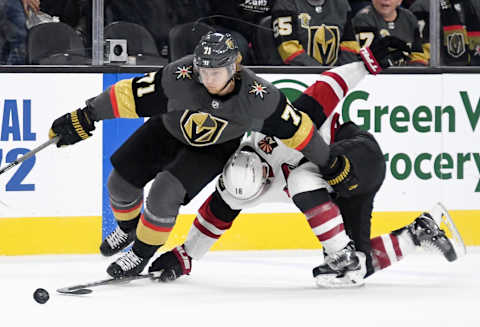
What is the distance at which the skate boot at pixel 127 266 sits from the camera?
3268mm

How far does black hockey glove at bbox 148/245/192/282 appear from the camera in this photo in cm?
344

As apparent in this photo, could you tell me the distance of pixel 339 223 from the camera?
321cm

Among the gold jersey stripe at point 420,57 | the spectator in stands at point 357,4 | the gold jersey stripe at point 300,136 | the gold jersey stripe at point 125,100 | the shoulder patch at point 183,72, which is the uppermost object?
the spectator in stands at point 357,4

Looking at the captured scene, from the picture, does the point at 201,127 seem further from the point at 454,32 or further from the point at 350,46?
the point at 454,32

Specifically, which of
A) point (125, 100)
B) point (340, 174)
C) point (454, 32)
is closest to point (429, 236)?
point (340, 174)

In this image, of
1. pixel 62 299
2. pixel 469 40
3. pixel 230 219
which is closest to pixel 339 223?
pixel 230 219

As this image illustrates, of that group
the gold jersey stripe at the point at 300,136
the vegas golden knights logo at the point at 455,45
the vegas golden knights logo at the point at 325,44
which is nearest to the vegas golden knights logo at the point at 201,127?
the gold jersey stripe at the point at 300,136

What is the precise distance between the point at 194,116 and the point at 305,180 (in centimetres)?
47

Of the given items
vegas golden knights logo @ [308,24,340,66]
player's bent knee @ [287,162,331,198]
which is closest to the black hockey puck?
player's bent knee @ [287,162,331,198]

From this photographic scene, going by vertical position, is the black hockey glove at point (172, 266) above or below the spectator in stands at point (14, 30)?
below

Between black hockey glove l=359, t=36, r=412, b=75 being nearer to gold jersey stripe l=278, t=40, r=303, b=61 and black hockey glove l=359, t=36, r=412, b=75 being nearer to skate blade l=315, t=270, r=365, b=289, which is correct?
skate blade l=315, t=270, r=365, b=289

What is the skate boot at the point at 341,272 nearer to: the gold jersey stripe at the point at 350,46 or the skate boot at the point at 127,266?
the skate boot at the point at 127,266

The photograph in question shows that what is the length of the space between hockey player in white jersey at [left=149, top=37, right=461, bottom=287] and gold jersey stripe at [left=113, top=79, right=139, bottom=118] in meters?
0.43

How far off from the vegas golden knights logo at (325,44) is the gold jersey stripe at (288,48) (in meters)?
0.09
